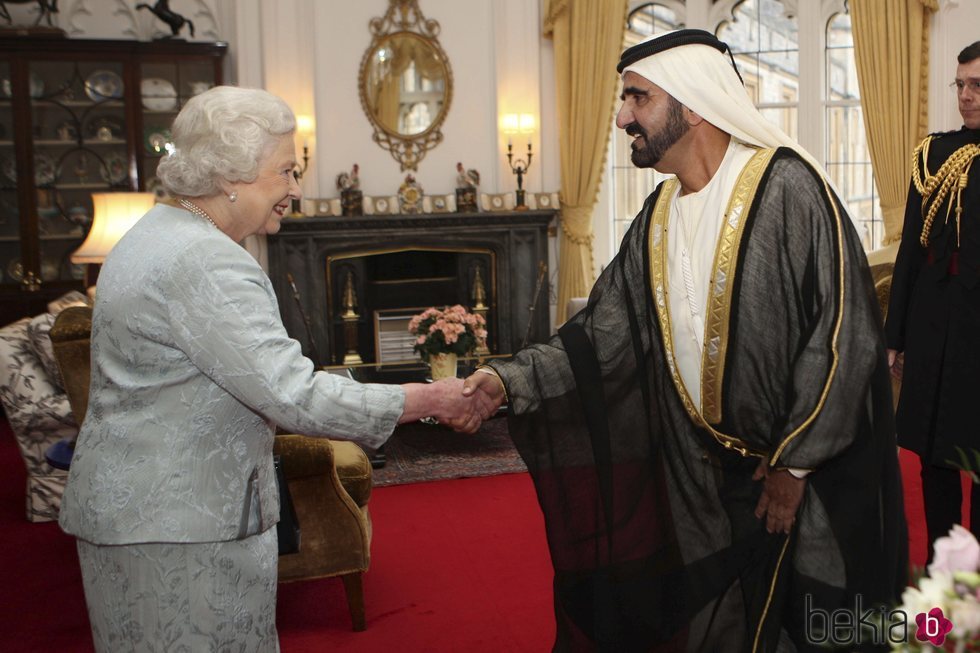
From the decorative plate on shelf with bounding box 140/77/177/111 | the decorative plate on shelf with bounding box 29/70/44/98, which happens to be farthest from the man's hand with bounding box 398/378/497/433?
the decorative plate on shelf with bounding box 29/70/44/98

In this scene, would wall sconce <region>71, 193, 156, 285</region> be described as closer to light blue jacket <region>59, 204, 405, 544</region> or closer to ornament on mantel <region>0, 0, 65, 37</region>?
ornament on mantel <region>0, 0, 65, 37</region>

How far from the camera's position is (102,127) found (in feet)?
26.8

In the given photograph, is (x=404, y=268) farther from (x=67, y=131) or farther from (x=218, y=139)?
(x=218, y=139)

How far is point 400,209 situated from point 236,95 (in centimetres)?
670

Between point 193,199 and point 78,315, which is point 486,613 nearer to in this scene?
point 78,315

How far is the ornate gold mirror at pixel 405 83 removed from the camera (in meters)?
8.54

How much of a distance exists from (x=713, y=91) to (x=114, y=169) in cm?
690

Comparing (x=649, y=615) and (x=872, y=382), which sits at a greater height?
(x=872, y=382)

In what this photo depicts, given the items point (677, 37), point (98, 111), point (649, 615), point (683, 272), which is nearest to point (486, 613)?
point (649, 615)

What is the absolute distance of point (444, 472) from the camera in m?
5.55

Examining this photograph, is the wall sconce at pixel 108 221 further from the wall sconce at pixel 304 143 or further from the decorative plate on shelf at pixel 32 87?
the decorative plate on shelf at pixel 32 87

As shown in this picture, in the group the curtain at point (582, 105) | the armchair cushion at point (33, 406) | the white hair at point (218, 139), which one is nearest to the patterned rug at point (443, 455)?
the armchair cushion at point (33, 406)

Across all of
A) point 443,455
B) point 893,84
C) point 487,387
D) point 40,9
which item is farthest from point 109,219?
point 893,84

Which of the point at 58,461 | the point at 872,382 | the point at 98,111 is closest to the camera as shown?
the point at 872,382
